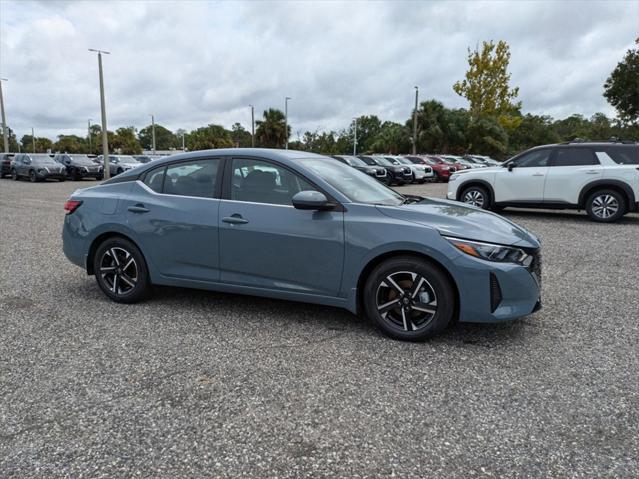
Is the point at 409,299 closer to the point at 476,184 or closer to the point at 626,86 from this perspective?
the point at 476,184

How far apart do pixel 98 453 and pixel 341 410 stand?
1329mm

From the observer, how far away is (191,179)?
15.5ft

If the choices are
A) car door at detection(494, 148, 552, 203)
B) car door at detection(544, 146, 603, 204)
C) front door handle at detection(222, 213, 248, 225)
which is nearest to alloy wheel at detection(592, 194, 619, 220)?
car door at detection(544, 146, 603, 204)

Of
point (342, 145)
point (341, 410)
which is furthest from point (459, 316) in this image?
point (342, 145)

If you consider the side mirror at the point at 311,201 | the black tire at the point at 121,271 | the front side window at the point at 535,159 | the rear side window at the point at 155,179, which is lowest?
the black tire at the point at 121,271

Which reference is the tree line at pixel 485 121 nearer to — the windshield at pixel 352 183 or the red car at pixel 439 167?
the red car at pixel 439 167

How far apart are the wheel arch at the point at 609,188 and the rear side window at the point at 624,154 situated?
453mm

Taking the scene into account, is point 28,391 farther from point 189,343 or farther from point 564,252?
point 564,252

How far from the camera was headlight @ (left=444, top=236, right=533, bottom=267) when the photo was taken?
3734mm

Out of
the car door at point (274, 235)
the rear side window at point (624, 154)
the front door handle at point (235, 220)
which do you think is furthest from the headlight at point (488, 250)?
the rear side window at point (624, 154)

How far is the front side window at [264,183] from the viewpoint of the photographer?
4.28m

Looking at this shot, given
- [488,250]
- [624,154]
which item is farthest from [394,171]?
[488,250]

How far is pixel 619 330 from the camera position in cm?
430

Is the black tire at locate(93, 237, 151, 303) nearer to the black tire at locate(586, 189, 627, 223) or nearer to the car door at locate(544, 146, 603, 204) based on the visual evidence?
the car door at locate(544, 146, 603, 204)
